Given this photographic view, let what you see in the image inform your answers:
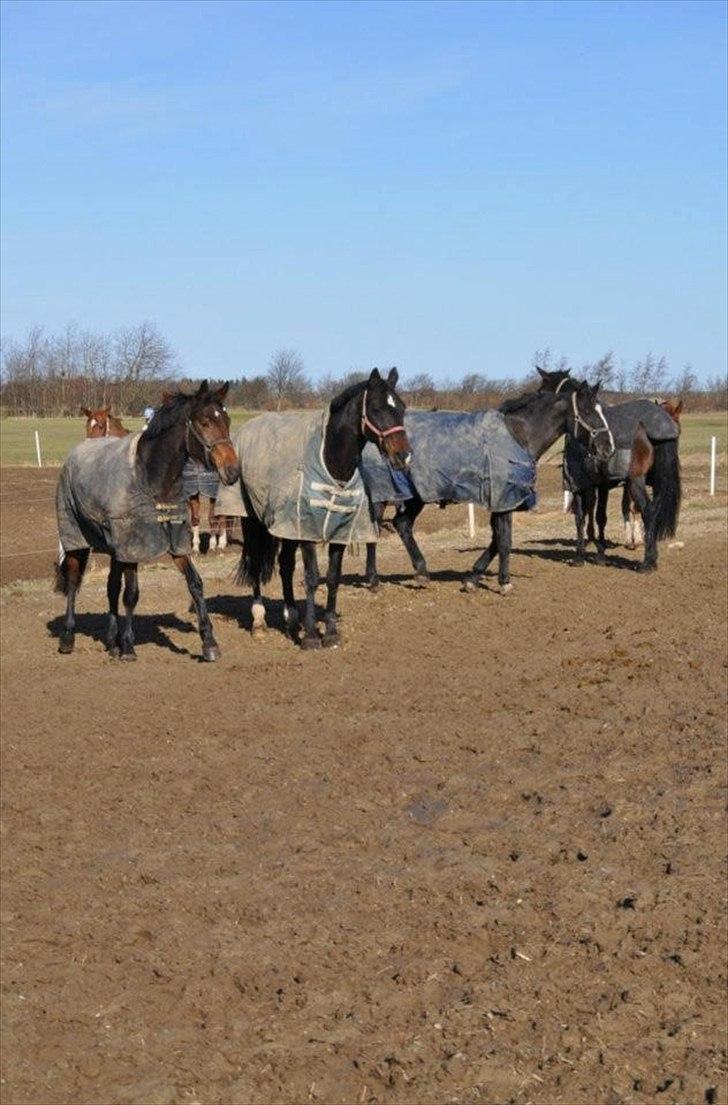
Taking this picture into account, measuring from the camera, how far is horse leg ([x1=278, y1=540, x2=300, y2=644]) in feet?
41.7

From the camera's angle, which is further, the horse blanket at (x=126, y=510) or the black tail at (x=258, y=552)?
the black tail at (x=258, y=552)

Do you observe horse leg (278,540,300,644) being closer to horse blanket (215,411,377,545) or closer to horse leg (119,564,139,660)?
horse blanket (215,411,377,545)

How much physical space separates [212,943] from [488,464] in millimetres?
8914

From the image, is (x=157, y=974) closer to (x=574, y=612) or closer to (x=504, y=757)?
(x=504, y=757)

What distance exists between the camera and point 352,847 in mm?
7176

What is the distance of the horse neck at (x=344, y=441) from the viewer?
1180 centimetres

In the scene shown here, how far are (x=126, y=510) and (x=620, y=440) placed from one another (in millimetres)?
6753

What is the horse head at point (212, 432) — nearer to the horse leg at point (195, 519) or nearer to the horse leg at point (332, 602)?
the horse leg at point (332, 602)

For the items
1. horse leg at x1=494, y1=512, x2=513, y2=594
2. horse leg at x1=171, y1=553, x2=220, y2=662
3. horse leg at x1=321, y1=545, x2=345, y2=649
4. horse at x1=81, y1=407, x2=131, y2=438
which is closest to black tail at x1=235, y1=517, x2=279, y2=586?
horse leg at x1=321, y1=545, x2=345, y2=649

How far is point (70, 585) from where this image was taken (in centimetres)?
1264

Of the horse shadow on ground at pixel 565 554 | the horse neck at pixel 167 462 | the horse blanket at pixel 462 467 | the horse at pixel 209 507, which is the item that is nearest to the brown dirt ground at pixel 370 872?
the horse neck at pixel 167 462

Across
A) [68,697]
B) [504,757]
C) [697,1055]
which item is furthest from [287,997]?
[68,697]

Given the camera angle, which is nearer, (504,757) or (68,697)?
(504,757)

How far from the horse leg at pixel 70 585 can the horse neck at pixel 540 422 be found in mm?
4616
